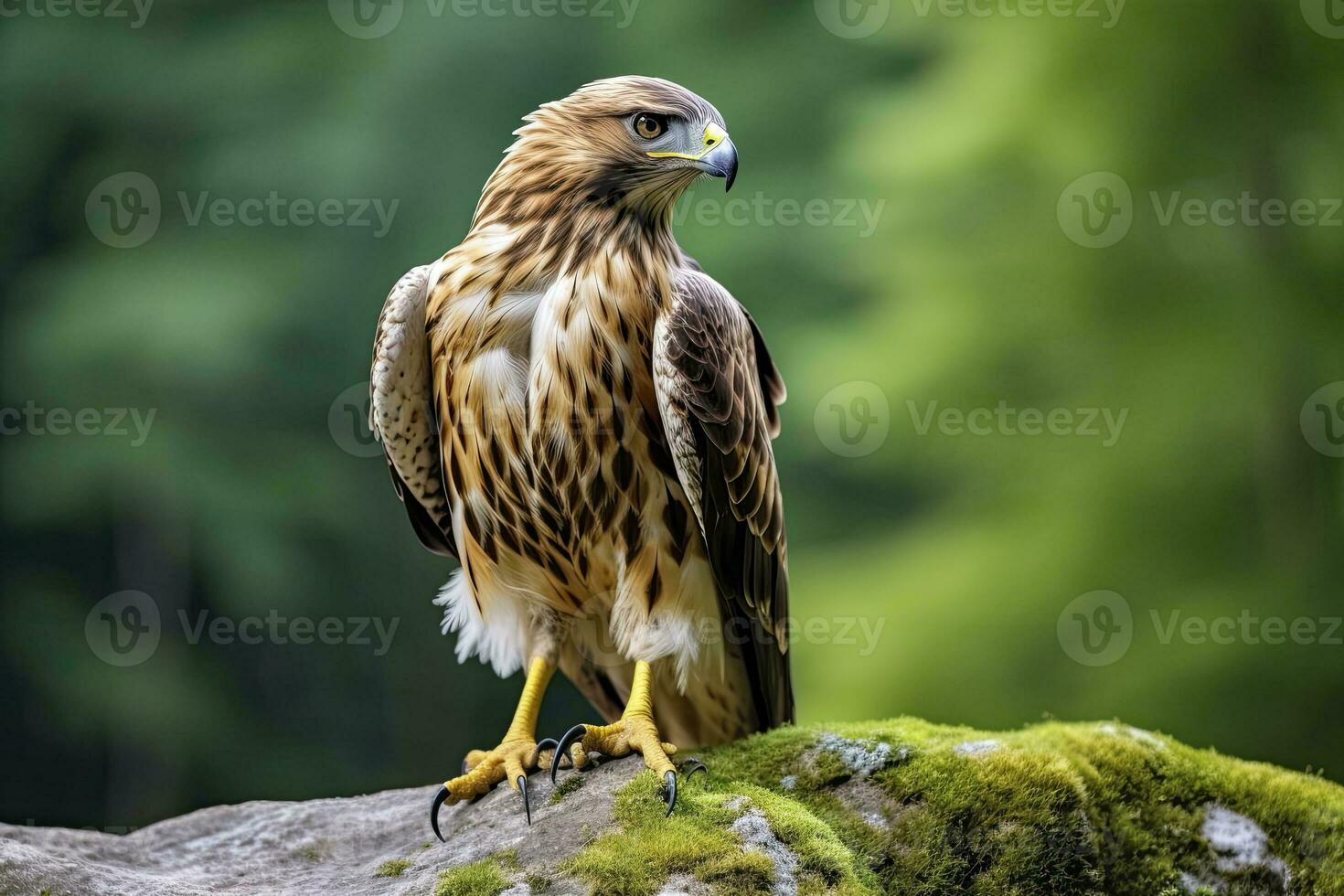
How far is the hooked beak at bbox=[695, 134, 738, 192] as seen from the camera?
338 cm

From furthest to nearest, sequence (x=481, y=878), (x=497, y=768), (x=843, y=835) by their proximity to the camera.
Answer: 1. (x=497, y=768)
2. (x=843, y=835)
3. (x=481, y=878)

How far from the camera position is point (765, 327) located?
7.68 metres

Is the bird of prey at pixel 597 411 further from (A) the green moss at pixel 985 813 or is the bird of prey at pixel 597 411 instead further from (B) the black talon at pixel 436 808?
(A) the green moss at pixel 985 813

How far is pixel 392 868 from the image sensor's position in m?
3.09

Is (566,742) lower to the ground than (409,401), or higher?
lower

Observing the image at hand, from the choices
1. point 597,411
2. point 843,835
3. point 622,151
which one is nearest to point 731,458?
point 597,411

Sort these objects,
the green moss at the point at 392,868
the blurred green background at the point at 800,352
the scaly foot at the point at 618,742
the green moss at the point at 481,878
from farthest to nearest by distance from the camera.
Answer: the blurred green background at the point at 800,352
the scaly foot at the point at 618,742
the green moss at the point at 392,868
the green moss at the point at 481,878

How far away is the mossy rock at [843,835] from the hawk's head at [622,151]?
161cm

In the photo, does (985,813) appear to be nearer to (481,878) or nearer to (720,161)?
(481,878)

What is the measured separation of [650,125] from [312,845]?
232 cm

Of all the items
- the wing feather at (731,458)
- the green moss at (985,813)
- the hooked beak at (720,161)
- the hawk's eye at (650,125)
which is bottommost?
the green moss at (985,813)

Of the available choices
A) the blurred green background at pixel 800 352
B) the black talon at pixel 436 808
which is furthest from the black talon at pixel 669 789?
the blurred green background at pixel 800 352

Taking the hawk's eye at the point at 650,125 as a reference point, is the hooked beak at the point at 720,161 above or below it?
below

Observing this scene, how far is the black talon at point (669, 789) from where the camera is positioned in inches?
114
